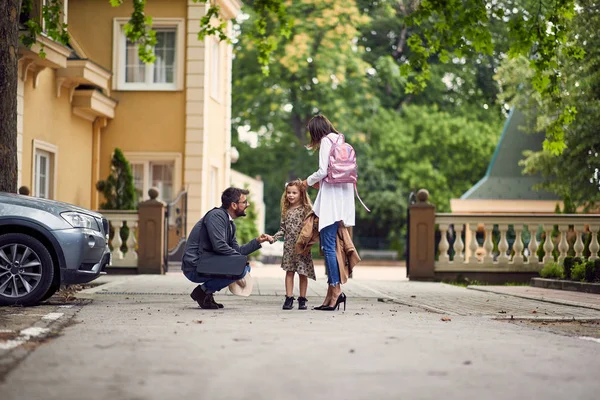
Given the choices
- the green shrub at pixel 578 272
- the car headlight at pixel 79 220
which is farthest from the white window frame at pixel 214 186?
the car headlight at pixel 79 220

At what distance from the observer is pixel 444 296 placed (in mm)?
14062

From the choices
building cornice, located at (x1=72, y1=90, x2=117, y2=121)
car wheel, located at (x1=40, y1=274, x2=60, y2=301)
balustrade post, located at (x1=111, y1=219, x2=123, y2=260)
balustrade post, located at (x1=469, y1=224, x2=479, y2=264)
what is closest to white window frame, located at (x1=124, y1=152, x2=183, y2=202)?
building cornice, located at (x1=72, y1=90, x2=117, y2=121)

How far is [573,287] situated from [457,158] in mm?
32689

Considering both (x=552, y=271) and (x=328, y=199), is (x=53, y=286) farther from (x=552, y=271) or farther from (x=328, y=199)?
(x=552, y=271)

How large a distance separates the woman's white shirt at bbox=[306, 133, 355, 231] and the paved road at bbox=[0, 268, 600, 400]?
90 cm

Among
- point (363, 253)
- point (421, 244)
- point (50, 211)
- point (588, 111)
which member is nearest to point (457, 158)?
point (363, 253)

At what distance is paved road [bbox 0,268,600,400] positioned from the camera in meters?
5.55

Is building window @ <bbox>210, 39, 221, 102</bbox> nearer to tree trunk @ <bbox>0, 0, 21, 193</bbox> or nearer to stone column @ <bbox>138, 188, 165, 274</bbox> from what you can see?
stone column @ <bbox>138, 188, 165, 274</bbox>

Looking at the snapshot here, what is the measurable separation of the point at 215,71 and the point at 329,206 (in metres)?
17.6

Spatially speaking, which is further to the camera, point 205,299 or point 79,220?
point 79,220

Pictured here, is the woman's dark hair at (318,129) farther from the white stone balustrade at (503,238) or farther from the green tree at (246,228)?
the green tree at (246,228)

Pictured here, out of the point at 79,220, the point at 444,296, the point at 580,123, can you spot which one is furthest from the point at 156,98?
the point at 79,220

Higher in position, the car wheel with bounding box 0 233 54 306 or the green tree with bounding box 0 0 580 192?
the green tree with bounding box 0 0 580 192

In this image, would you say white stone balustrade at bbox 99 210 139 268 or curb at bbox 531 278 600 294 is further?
white stone balustrade at bbox 99 210 139 268
